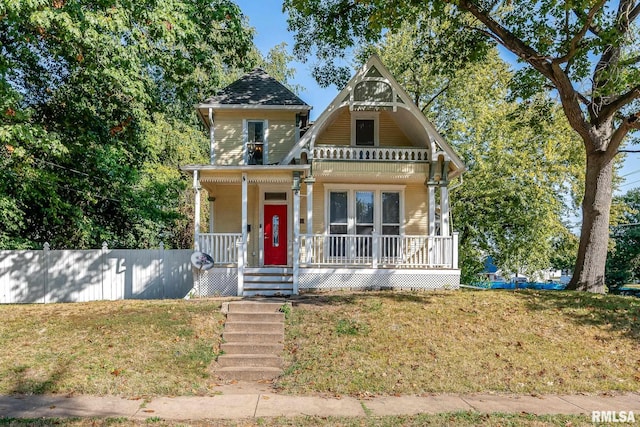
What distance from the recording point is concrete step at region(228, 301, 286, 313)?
425 inches

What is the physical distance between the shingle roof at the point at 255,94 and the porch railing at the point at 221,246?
5187 millimetres

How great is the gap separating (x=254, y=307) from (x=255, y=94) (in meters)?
9.01

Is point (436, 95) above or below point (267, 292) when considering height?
above

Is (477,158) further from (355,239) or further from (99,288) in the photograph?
(99,288)

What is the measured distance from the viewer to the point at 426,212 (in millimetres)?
16297

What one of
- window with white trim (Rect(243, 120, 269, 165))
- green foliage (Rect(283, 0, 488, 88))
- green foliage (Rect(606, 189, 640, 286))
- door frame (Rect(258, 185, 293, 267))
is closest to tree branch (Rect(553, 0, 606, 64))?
green foliage (Rect(283, 0, 488, 88))

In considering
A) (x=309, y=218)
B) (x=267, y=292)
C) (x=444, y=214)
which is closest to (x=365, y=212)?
(x=309, y=218)

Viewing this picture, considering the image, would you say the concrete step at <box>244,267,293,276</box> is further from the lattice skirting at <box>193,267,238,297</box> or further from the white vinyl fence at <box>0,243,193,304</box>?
the white vinyl fence at <box>0,243,193,304</box>

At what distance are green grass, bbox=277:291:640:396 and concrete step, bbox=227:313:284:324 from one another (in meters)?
0.38

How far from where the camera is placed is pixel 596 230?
13102 mm

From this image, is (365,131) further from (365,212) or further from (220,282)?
(220,282)

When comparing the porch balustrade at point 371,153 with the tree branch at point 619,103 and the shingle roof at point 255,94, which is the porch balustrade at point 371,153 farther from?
the tree branch at point 619,103

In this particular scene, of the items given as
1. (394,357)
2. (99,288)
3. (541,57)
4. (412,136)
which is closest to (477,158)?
(412,136)

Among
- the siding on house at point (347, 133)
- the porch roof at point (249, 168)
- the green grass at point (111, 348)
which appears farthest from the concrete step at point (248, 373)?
the siding on house at point (347, 133)
